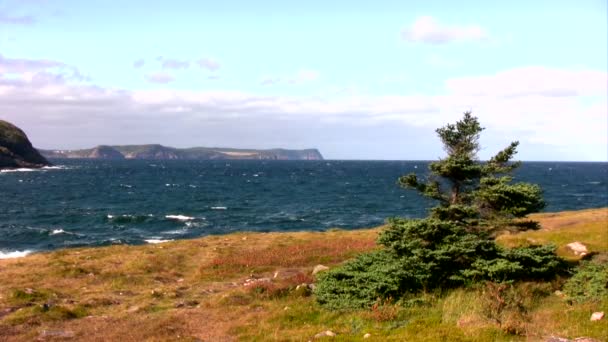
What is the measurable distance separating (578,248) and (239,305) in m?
16.0

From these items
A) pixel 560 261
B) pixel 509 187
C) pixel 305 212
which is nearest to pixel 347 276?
pixel 509 187

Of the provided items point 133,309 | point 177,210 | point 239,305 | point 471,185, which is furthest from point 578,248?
point 177,210

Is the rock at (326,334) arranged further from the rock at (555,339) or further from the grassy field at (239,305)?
the rock at (555,339)

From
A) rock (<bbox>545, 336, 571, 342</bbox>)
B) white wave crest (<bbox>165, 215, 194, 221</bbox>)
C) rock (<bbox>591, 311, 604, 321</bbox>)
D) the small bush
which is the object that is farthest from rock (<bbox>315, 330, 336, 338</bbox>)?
white wave crest (<bbox>165, 215, 194, 221</bbox>)

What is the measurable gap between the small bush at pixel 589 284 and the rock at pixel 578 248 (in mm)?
5889

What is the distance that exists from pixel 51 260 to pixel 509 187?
87.9 ft

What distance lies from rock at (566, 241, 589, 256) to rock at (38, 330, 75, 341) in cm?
2074

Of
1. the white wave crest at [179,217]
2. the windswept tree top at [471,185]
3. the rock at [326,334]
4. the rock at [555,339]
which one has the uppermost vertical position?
the windswept tree top at [471,185]

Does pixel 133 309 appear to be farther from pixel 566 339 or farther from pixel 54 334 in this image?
pixel 566 339

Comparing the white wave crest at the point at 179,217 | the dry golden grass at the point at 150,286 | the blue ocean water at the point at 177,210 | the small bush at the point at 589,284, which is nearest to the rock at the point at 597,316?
the small bush at the point at 589,284

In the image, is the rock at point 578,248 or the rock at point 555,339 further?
the rock at point 578,248

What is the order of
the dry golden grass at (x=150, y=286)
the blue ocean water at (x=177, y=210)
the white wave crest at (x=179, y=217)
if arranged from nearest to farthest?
1. the dry golden grass at (x=150, y=286)
2. the blue ocean water at (x=177, y=210)
3. the white wave crest at (x=179, y=217)

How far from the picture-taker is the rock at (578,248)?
80.0 feet

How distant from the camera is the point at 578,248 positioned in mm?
24984
